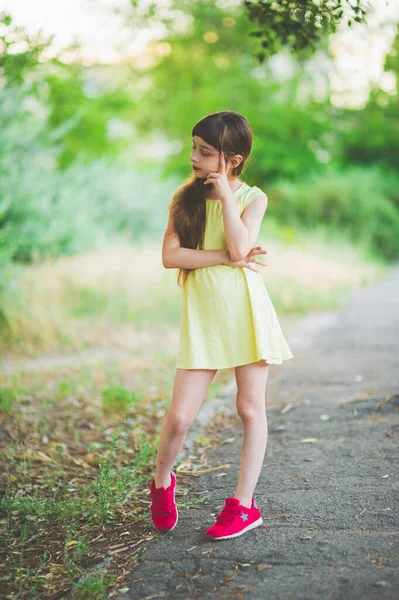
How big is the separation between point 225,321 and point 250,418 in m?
0.46

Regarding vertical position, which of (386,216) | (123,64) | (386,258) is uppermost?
(123,64)

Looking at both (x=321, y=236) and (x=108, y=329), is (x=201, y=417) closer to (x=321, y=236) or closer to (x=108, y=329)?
(x=108, y=329)

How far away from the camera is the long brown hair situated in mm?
2803

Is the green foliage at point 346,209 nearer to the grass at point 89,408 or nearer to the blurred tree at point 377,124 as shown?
the blurred tree at point 377,124

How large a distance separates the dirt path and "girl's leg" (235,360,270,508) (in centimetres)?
22

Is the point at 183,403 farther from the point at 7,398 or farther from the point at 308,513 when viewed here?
the point at 7,398

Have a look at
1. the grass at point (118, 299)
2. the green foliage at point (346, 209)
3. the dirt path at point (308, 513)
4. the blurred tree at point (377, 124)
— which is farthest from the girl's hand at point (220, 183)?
the blurred tree at point (377, 124)

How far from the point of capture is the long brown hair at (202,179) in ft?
9.20

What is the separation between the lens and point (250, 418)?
2.89 meters

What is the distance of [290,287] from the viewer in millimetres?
10359

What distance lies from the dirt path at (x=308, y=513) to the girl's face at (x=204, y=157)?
5.36ft

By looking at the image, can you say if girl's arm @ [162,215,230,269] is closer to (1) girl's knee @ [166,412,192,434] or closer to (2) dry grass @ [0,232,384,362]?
(1) girl's knee @ [166,412,192,434]

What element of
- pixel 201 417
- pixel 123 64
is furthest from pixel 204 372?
pixel 123 64

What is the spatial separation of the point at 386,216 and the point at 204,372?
17432 millimetres
